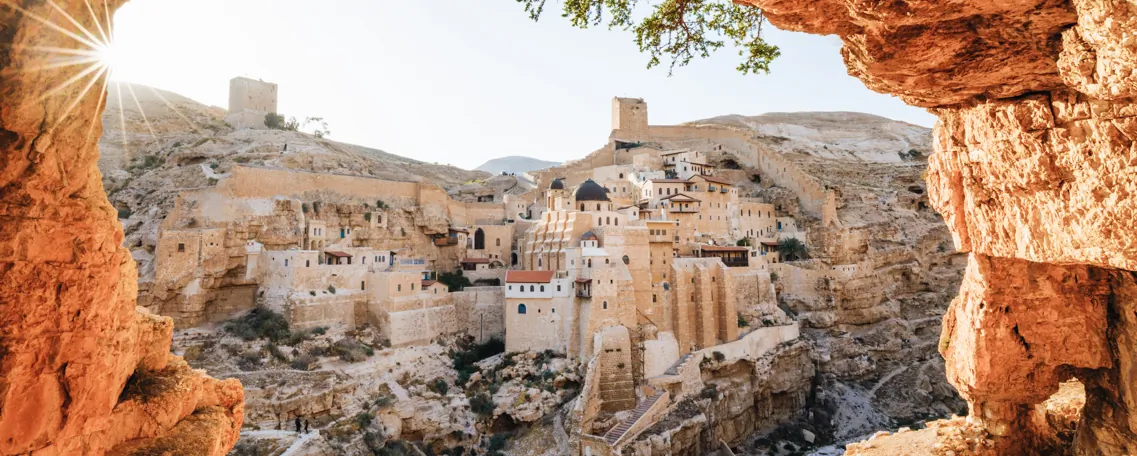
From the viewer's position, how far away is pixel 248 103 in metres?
42.0

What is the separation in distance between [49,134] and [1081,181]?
24.4 feet

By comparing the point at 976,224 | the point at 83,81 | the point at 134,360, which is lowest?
the point at 134,360

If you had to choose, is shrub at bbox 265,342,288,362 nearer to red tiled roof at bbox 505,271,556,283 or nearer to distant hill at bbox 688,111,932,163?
red tiled roof at bbox 505,271,556,283

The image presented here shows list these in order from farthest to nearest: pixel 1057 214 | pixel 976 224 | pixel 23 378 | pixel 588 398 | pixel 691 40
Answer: pixel 588 398, pixel 691 40, pixel 976 224, pixel 1057 214, pixel 23 378

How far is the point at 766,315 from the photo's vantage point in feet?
102

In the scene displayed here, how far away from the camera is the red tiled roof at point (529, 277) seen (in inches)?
1024

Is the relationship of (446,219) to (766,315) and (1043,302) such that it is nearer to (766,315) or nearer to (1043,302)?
(766,315)

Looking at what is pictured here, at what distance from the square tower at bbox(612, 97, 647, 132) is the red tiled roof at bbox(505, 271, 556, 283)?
1106 inches

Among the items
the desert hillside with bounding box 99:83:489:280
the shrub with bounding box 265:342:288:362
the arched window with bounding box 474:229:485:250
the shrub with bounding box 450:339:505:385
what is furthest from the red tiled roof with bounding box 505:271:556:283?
the desert hillside with bounding box 99:83:489:280

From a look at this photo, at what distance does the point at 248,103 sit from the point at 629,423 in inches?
1427

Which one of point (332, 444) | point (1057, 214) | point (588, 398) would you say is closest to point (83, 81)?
point (1057, 214)

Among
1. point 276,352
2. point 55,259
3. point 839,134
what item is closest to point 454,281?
point 276,352

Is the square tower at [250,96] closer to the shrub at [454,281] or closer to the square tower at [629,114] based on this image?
the shrub at [454,281]

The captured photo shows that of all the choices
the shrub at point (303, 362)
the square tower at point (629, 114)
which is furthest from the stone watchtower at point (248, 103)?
the square tower at point (629, 114)
